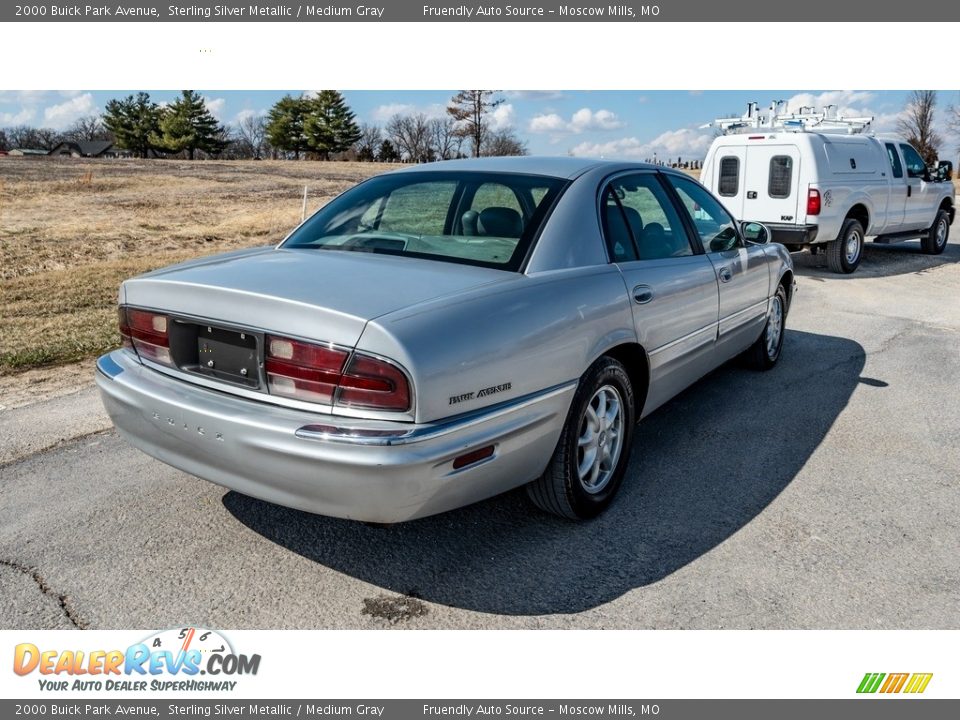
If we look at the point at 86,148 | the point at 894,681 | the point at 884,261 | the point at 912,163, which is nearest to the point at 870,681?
the point at 894,681

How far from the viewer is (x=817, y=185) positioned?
10.8 m

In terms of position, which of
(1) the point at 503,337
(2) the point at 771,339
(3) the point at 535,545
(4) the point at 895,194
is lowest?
(3) the point at 535,545

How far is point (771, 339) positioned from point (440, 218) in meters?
3.30

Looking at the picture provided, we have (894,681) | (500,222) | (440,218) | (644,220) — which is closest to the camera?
(894,681)

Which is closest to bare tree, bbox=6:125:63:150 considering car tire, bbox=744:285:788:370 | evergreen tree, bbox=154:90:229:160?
evergreen tree, bbox=154:90:229:160

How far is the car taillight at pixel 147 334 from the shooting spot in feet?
10.2

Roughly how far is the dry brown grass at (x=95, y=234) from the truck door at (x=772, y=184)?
864cm

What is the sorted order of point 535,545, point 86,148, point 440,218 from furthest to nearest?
1. point 86,148
2. point 440,218
3. point 535,545

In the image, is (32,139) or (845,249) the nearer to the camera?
(845,249)

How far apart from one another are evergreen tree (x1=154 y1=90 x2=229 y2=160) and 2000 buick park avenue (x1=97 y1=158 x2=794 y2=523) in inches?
2901

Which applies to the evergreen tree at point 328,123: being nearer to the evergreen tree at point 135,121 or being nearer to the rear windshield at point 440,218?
the evergreen tree at point 135,121

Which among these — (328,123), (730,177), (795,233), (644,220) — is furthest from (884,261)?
(328,123)

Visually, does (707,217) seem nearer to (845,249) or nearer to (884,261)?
(845,249)

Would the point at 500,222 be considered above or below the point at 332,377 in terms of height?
above
